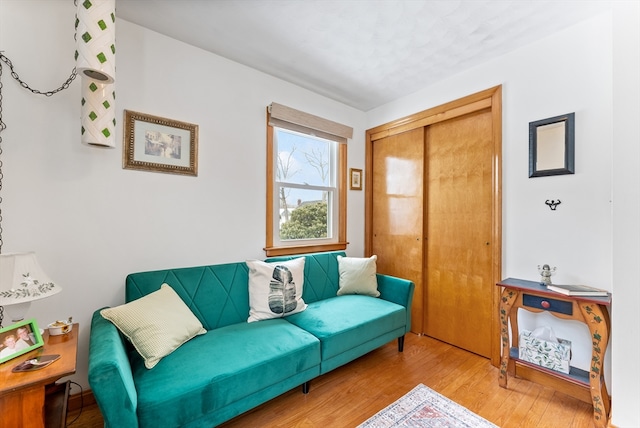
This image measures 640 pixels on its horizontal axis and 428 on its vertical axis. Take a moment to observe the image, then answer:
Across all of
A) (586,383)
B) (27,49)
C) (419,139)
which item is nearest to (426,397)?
(586,383)

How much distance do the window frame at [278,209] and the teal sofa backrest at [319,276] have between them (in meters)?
0.14

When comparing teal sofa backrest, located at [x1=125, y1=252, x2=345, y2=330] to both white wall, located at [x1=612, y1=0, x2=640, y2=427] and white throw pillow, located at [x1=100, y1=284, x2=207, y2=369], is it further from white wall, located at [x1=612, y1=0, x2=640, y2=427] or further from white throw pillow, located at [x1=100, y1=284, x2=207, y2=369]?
white wall, located at [x1=612, y1=0, x2=640, y2=427]

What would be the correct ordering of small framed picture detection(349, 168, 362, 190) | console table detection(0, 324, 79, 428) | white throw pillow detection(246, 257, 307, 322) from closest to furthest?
console table detection(0, 324, 79, 428), white throw pillow detection(246, 257, 307, 322), small framed picture detection(349, 168, 362, 190)


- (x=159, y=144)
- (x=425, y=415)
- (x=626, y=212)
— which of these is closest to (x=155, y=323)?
(x=159, y=144)

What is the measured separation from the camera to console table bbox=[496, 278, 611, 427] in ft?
5.33

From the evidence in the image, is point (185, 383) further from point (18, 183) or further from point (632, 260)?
point (632, 260)

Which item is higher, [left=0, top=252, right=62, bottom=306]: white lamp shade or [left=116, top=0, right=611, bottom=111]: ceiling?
[left=116, top=0, right=611, bottom=111]: ceiling

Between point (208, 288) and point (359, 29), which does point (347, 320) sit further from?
point (359, 29)

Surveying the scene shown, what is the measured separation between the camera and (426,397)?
6.26 feet

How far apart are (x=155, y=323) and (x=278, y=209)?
148cm

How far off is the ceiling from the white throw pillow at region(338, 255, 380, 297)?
6.14 feet

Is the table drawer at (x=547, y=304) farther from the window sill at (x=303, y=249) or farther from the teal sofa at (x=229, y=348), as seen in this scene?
the window sill at (x=303, y=249)

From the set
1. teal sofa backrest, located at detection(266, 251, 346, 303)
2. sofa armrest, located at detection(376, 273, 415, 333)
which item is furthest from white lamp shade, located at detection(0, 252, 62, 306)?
sofa armrest, located at detection(376, 273, 415, 333)

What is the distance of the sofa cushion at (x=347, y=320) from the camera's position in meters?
1.97
